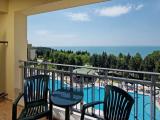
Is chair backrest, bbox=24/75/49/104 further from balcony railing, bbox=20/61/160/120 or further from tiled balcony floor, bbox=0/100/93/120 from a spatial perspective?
tiled balcony floor, bbox=0/100/93/120

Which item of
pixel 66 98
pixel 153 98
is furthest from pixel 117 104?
pixel 66 98

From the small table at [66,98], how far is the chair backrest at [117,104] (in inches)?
15.8

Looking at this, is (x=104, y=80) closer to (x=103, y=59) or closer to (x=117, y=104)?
(x=117, y=104)

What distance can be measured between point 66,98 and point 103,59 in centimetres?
655

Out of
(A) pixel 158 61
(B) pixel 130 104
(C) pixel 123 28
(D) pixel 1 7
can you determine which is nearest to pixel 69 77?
(B) pixel 130 104

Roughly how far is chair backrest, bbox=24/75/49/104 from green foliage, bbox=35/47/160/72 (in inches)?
179

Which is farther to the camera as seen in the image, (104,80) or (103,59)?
(103,59)

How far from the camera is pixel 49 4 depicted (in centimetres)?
373

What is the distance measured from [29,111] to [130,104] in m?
1.38

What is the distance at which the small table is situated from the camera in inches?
97.1

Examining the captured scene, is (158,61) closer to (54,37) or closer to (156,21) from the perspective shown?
(156,21)

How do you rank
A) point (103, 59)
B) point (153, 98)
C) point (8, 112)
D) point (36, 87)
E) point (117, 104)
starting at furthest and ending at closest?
1. point (103, 59)
2. point (8, 112)
3. point (36, 87)
4. point (153, 98)
5. point (117, 104)

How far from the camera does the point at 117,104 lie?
223 cm

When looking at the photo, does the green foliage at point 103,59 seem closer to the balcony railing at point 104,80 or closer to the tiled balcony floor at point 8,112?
the tiled balcony floor at point 8,112
